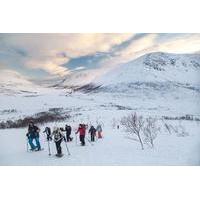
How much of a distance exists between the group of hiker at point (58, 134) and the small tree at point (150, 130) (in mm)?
571

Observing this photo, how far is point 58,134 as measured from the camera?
4809 mm

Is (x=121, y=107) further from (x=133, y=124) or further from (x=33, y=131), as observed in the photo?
(x=33, y=131)

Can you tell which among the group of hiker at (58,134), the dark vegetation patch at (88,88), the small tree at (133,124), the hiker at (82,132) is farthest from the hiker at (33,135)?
the small tree at (133,124)

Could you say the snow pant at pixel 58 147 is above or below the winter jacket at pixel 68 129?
below

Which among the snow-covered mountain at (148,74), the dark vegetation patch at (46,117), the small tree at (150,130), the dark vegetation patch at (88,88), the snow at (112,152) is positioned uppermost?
the snow-covered mountain at (148,74)

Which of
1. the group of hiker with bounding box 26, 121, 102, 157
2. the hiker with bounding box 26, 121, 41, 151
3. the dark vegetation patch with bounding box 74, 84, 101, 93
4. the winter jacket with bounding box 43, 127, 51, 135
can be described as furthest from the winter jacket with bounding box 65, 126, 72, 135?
the dark vegetation patch with bounding box 74, 84, 101, 93

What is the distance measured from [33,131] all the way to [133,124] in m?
1.24

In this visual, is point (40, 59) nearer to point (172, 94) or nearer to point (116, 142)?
point (116, 142)

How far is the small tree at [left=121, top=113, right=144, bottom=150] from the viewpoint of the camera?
191 inches

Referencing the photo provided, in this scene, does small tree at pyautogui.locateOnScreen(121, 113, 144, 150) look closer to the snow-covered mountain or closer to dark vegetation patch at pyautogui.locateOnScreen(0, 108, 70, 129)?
the snow-covered mountain

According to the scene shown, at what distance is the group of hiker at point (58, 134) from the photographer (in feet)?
15.8

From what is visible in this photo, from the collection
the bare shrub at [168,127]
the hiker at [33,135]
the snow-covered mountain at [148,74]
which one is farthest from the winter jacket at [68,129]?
the bare shrub at [168,127]

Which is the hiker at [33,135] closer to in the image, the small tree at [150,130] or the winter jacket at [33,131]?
the winter jacket at [33,131]
